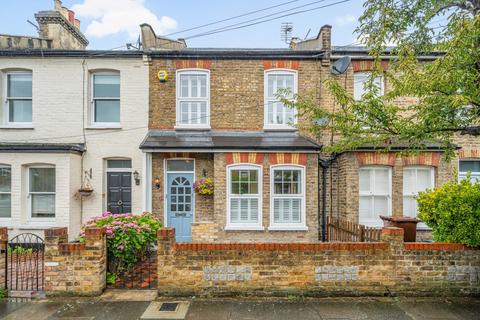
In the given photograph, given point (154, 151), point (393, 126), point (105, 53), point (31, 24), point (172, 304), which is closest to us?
point (172, 304)

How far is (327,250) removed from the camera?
582 cm

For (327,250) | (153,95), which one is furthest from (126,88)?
(327,250)

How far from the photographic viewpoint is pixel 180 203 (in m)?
10.5

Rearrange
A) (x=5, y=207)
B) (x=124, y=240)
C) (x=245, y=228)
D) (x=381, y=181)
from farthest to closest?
(x=5, y=207), (x=381, y=181), (x=245, y=228), (x=124, y=240)

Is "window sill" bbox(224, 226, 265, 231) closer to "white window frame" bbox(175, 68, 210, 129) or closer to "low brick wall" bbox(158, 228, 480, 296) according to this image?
"white window frame" bbox(175, 68, 210, 129)

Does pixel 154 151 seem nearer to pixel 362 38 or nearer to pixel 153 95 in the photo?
pixel 153 95

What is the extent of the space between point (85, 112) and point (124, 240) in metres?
6.28

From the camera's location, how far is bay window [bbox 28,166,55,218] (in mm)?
10242

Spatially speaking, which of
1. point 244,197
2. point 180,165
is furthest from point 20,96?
point 244,197

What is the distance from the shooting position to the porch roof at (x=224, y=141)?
977 cm

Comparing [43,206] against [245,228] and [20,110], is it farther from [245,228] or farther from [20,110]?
[245,228]

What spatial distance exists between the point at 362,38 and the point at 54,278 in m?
7.78

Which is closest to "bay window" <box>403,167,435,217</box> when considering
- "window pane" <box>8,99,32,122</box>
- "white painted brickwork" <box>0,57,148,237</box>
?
"white painted brickwork" <box>0,57,148,237</box>

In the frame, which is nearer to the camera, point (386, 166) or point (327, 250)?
point (327, 250)
